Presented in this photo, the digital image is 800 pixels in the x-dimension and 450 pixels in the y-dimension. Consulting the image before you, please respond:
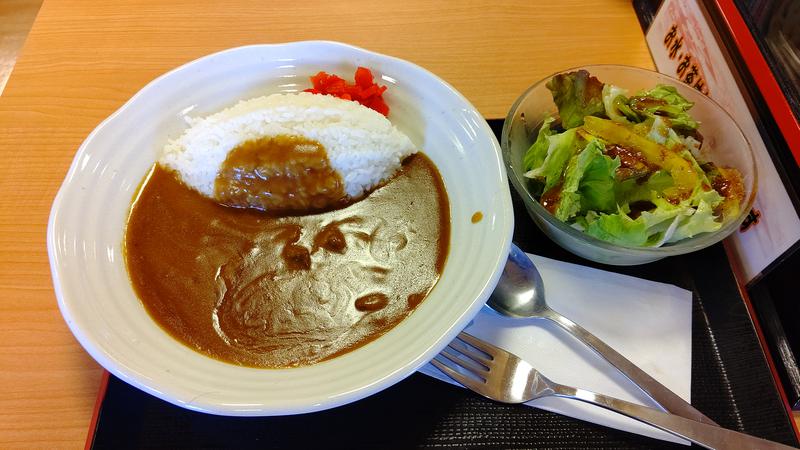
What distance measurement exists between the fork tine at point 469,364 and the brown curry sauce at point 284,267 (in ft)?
0.53

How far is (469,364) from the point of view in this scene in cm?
132

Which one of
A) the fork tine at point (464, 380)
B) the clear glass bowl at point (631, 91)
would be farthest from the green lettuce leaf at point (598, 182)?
the fork tine at point (464, 380)

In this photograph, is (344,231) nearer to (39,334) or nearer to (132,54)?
(39,334)

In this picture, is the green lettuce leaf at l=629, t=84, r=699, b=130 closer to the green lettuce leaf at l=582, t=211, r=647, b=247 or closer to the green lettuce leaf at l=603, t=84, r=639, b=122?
the green lettuce leaf at l=603, t=84, r=639, b=122

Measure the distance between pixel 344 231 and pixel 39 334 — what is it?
90 centimetres

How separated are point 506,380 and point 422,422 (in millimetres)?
239

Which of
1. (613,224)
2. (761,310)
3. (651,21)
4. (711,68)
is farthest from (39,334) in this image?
(651,21)

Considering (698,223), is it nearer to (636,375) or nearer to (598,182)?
(598,182)

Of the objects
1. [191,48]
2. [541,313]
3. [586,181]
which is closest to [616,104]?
[586,181]

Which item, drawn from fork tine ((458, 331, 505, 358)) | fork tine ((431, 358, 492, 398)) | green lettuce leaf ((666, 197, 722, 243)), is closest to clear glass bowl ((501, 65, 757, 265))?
green lettuce leaf ((666, 197, 722, 243))

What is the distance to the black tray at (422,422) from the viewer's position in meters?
1.26

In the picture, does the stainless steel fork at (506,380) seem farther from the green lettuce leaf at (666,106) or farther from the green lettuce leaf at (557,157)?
the green lettuce leaf at (666,106)

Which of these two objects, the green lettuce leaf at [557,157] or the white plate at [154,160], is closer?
the white plate at [154,160]

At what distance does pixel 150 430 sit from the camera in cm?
127
